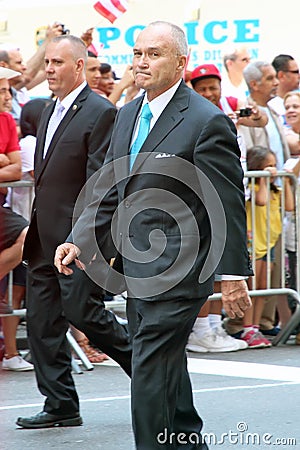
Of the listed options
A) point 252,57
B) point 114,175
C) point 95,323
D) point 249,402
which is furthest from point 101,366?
point 252,57

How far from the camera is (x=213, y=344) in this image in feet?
31.8

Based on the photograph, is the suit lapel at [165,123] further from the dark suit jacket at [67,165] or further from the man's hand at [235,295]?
the dark suit jacket at [67,165]

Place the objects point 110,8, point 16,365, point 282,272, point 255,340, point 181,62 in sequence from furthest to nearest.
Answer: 1. point 110,8
2. point 282,272
3. point 255,340
4. point 16,365
5. point 181,62

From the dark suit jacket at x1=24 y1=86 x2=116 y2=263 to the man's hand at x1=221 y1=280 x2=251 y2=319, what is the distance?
1877 mm

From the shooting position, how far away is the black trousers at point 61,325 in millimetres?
6629

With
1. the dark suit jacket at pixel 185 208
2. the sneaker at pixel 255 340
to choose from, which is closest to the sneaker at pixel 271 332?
the sneaker at pixel 255 340

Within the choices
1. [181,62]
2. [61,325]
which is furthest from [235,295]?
[61,325]

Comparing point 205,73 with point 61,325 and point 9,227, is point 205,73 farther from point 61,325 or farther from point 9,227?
point 61,325

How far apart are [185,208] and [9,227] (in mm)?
3670

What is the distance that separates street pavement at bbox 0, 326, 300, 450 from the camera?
6.48 metres

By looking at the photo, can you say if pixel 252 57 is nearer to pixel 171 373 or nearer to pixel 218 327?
pixel 218 327

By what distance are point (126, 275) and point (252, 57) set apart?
9801mm

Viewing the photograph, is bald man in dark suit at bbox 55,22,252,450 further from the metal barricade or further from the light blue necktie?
the metal barricade

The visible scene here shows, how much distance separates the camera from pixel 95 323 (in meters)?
6.66
